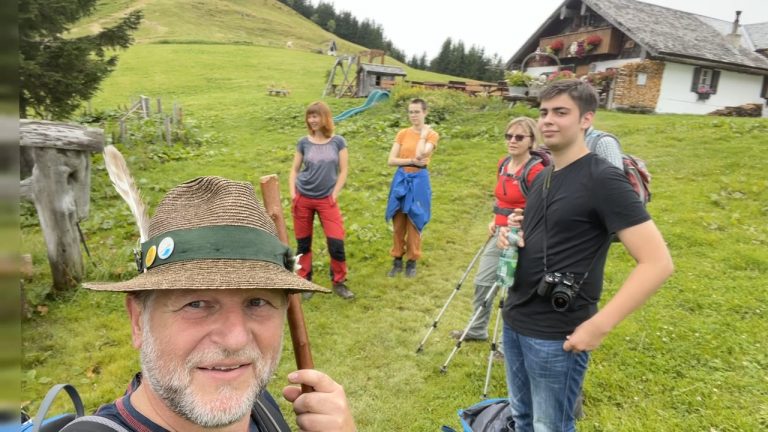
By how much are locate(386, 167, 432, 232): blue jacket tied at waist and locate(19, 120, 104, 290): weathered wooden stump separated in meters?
3.51

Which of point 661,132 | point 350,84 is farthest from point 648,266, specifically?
point 350,84

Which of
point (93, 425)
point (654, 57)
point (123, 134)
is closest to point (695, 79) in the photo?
point (654, 57)

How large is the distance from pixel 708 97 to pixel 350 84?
59.2ft

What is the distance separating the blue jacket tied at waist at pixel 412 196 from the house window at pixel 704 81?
20220mm

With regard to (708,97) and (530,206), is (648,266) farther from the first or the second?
(708,97)

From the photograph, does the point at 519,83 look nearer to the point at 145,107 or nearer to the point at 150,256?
the point at 145,107

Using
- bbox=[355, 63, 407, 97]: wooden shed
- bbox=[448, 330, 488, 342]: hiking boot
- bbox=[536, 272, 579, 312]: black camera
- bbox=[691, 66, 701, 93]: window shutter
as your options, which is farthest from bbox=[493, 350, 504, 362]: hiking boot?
bbox=[355, 63, 407, 97]: wooden shed

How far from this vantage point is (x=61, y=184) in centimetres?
496

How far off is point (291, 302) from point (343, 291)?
13.1 feet

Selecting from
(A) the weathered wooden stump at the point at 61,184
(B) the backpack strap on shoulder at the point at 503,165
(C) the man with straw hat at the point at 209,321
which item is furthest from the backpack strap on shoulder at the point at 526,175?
(A) the weathered wooden stump at the point at 61,184

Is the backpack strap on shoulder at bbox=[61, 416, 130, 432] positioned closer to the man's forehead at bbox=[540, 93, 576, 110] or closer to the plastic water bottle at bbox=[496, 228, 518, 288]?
the plastic water bottle at bbox=[496, 228, 518, 288]

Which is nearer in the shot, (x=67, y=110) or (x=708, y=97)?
(x=67, y=110)

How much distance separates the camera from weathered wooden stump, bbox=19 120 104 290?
4828mm

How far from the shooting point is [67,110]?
9.04 m
